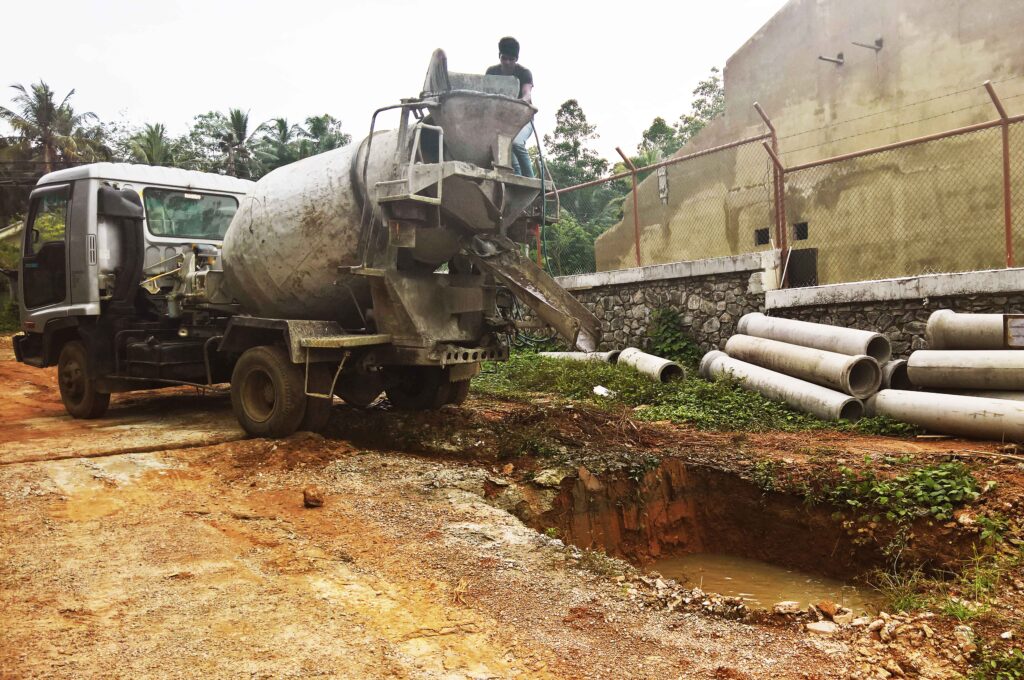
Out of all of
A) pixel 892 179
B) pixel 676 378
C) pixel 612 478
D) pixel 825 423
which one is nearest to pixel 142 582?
pixel 612 478

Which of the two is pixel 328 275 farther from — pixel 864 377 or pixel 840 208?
pixel 840 208

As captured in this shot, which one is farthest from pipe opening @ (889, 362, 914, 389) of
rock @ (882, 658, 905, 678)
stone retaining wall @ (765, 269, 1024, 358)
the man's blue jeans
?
rock @ (882, 658, 905, 678)

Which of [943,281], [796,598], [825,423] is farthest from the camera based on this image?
[943,281]

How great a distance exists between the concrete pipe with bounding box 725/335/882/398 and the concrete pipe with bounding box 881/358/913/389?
141 mm

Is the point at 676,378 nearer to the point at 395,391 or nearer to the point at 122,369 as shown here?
the point at 395,391

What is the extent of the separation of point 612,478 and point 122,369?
6.11 m

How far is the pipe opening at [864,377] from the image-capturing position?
7.90 meters

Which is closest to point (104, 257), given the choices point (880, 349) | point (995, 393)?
point (880, 349)

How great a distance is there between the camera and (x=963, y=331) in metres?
7.44

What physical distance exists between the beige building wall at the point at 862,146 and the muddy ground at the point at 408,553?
709 centimetres

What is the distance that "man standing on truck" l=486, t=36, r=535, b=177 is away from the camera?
664 centimetres

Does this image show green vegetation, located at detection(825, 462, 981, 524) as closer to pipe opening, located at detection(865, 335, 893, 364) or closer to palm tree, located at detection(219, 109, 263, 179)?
pipe opening, located at detection(865, 335, 893, 364)

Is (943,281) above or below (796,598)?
above

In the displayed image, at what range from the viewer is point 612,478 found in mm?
5988
